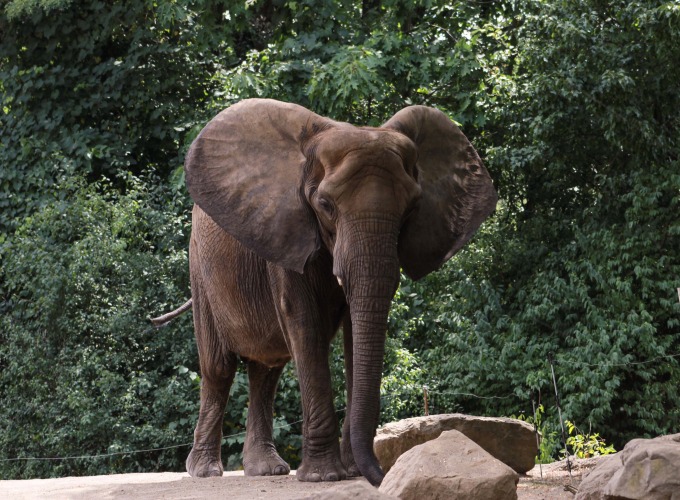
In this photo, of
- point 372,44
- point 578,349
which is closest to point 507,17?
point 372,44

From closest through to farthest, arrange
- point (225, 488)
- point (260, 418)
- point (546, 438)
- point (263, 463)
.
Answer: point (225, 488), point (263, 463), point (260, 418), point (546, 438)

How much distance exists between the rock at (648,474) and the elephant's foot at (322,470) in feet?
7.56

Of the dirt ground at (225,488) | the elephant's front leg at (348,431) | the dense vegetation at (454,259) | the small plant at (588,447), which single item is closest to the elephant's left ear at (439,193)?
the elephant's front leg at (348,431)

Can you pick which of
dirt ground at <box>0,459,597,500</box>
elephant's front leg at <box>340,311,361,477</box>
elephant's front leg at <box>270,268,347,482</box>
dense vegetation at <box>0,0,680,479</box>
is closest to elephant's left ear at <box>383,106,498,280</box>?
elephant's front leg at <box>340,311,361,477</box>

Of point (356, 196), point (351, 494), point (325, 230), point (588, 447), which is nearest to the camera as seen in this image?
point (351, 494)

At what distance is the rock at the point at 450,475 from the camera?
18.5 feet

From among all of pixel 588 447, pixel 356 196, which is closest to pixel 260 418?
pixel 356 196

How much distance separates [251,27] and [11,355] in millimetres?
5937

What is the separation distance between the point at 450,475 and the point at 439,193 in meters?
A: 2.56

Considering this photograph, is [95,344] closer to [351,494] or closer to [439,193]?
[439,193]

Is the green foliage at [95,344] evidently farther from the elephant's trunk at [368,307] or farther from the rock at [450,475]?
the rock at [450,475]

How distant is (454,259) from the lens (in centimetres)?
1480

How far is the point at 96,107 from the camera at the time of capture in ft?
54.7

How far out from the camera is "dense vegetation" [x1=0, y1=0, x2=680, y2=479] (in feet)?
43.2
